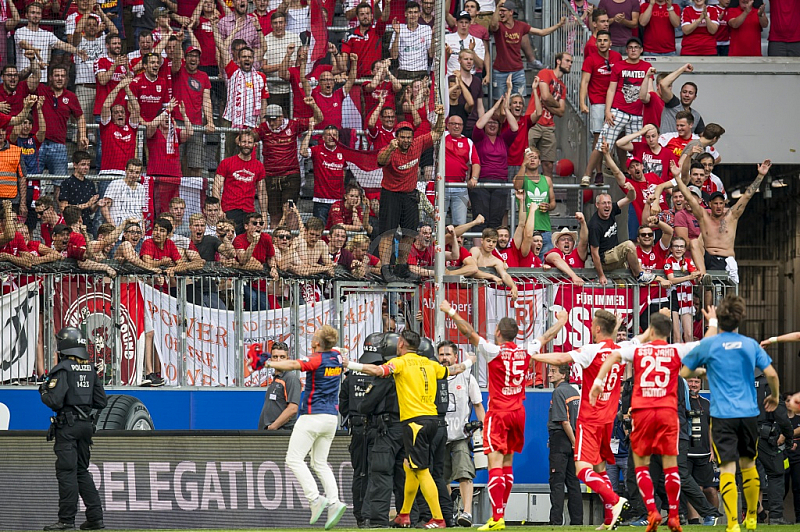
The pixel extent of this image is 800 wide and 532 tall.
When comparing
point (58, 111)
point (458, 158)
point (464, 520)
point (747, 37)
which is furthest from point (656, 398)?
point (747, 37)

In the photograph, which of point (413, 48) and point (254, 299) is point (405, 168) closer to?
point (254, 299)

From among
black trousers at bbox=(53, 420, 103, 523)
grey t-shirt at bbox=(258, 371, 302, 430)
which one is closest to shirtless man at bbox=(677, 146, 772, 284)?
grey t-shirt at bbox=(258, 371, 302, 430)

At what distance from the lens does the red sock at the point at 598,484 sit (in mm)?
10188

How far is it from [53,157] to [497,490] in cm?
948

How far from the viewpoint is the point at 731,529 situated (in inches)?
370

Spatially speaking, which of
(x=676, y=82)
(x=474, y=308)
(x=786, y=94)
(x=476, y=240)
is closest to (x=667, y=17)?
(x=676, y=82)

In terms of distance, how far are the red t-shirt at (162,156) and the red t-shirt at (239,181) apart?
0.64 metres

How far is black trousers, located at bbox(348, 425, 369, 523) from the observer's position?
39.6 feet

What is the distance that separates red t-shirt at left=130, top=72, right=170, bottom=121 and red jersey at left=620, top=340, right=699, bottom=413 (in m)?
9.87

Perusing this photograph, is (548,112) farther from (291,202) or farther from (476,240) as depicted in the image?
(291,202)

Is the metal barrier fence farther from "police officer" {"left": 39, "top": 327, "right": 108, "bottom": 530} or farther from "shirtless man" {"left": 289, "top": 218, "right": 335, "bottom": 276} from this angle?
"police officer" {"left": 39, "top": 327, "right": 108, "bottom": 530}

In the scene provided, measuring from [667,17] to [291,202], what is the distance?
745 cm

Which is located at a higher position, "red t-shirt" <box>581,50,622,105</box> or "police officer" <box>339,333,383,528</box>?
"red t-shirt" <box>581,50,622,105</box>

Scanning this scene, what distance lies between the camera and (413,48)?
18.1m
